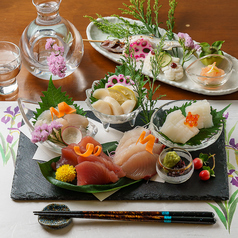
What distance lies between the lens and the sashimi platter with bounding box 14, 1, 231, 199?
208cm

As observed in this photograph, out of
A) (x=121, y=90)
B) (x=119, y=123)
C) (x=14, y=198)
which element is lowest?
(x=14, y=198)

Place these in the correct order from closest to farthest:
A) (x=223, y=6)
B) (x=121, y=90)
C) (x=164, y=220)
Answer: (x=164, y=220) < (x=121, y=90) < (x=223, y=6)

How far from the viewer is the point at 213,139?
2.21 m

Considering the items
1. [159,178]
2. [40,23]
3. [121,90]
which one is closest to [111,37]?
[40,23]

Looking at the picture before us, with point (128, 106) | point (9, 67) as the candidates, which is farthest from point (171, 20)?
point (9, 67)

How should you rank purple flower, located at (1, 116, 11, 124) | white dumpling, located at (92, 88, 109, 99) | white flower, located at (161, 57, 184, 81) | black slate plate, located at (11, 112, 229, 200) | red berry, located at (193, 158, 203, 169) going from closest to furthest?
black slate plate, located at (11, 112, 229, 200) → red berry, located at (193, 158, 203, 169) → white dumpling, located at (92, 88, 109, 99) → purple flower, located at (1, 116, 11, 124) → white flower, located at (161, 57, 184, 81)

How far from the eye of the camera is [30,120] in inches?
96.7

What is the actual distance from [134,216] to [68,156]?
503mm

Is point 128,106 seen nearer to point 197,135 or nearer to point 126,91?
point 126,91

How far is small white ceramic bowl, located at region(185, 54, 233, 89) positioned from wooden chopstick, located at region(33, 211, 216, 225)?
1.03m

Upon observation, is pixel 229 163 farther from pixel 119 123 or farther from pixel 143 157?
pixel 119 123

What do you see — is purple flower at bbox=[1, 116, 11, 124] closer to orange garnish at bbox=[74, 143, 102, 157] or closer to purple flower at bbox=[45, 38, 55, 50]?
purple flower at bbox=[45, 38, 55, 50]

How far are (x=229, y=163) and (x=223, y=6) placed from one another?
178cm

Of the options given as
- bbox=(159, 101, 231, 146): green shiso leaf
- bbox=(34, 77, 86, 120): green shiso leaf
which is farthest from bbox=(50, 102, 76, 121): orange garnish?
bbox=(159, 101, 231, 146): green shiso leaf
